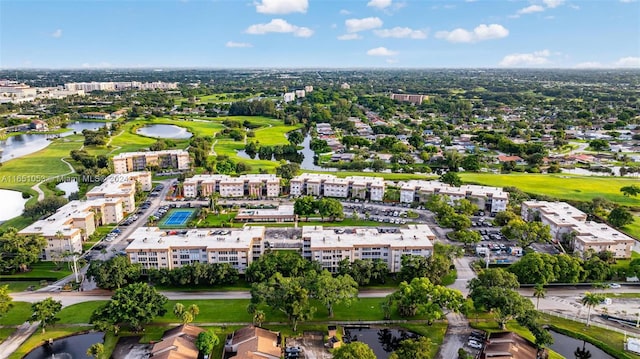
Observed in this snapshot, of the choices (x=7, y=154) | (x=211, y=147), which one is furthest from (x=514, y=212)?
(x=7, y=154)

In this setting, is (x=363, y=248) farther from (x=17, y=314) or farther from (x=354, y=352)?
(x=17, y=314)

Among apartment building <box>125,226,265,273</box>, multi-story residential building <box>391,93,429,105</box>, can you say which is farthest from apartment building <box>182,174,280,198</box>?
multi-story residential building <box>391,93,429,105</box>

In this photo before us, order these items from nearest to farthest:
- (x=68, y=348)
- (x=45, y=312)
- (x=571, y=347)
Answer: (x=68, y=348) < (x=571, y=347) < (x=45, y=312)

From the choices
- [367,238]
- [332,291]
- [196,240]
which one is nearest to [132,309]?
[196,240]

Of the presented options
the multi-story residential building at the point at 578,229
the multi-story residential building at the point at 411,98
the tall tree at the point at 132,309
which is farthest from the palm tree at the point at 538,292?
the multi-story residential building at the point at 411,98

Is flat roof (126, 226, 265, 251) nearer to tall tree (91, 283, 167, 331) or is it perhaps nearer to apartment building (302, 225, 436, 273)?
apartment building (302, 225, 436, 273)

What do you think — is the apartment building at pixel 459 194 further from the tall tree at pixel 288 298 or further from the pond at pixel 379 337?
the tall tree at pixel 288 298
